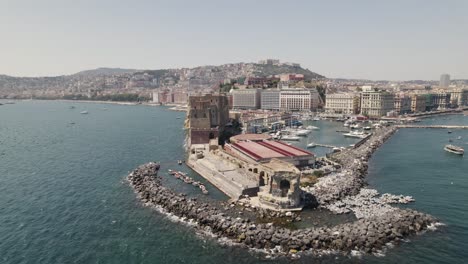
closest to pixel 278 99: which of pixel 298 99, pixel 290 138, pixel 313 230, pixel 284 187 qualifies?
pixel 298 99

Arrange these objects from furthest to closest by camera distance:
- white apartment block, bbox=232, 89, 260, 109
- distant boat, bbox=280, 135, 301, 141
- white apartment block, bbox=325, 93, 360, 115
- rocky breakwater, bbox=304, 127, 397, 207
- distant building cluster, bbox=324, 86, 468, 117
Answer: white apartment block, bbox=232, 89, 260, 109 < white apartment block, bbox=325, 93, 360, 115 < distant building cluster, bbox=324, 86, 468, 117 < distant boat, bbox=280, 135, 301, 141 < rocky breakwater, bbox=304, 127, 397, 207

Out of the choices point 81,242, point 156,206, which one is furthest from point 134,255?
point 156,206

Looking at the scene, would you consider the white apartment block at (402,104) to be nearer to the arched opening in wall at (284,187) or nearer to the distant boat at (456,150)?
the distant boat at (456,150)

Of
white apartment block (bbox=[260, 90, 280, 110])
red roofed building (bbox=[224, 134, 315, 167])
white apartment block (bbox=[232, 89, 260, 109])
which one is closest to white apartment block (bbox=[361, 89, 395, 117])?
white apartment block (bbox=[260, 90, 280, 110])

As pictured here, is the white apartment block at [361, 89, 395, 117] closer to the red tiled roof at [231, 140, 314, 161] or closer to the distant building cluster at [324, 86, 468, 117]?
the distant building cluster at [324, 86, 468, 117]

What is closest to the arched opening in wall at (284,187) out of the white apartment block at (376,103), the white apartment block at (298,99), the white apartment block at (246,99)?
the white apartment block at (376,103)

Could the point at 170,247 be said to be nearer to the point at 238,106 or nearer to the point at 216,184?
the point at 216,184

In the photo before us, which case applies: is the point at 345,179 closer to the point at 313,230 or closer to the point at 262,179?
the point at 262,179
